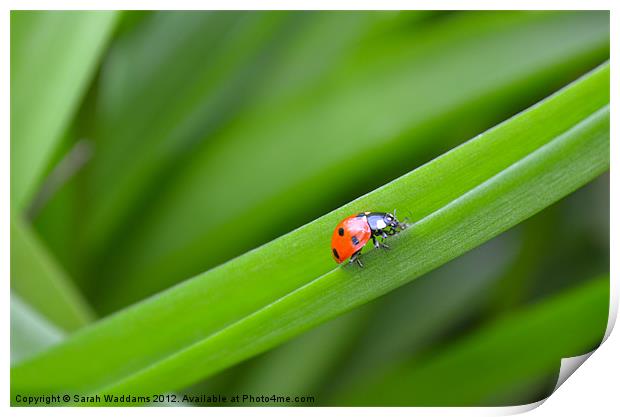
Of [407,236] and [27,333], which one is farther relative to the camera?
[27,333]

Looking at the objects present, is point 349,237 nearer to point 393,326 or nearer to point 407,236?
point 407,236

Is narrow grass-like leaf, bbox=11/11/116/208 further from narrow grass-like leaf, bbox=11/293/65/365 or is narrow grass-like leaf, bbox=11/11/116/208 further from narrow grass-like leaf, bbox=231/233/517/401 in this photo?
narrow grass-like leaf, bbox=231/233/517/401

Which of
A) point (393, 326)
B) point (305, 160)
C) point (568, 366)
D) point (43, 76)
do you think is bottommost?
point (568, 366)

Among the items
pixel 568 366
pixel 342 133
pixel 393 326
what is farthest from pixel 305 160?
pixel 568 366

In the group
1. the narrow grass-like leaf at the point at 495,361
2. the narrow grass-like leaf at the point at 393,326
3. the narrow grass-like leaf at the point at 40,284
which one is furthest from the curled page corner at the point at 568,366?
the narrow grass-like leaf at the point at 40,284
